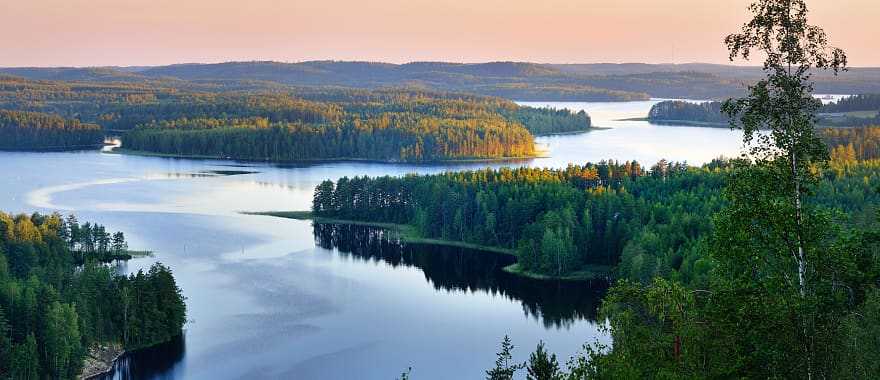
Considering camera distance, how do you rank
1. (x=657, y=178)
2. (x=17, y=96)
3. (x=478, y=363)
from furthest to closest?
(x=17, y=96) → (x=657, y=178) → (x=478, y=363)

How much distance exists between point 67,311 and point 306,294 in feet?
44.8

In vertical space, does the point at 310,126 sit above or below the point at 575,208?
above

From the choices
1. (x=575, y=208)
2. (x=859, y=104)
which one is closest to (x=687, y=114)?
(x=859, y=104)

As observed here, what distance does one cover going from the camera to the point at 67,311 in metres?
30.4

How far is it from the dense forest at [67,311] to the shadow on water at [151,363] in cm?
54

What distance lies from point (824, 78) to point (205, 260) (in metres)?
175

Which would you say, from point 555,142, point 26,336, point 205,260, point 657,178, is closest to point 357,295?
point 205,260

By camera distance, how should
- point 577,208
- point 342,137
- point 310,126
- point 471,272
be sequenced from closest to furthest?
point 471,272 → point 577,208 → point 342,137 → point 310,126

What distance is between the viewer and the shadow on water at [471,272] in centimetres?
4138

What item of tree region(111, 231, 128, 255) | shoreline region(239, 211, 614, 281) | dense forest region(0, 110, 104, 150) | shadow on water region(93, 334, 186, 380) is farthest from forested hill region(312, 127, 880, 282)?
dense forest region(0, 110, 104, 150)

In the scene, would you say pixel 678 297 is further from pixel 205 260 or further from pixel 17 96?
pixel 17 96

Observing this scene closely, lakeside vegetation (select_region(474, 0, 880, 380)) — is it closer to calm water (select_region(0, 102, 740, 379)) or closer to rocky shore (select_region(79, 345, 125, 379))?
calm water (select_region(0, 102, 740, 379))

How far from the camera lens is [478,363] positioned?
108ft

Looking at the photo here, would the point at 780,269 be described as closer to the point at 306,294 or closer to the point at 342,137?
the point at 306,294
